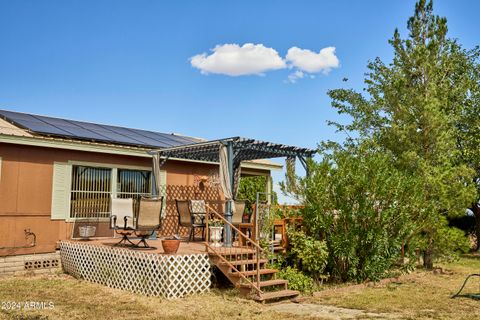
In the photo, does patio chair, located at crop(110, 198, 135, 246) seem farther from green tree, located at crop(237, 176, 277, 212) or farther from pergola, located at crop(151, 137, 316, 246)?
green tree, located at crop(237, 176, 277, 212)

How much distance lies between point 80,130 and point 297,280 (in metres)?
7.44

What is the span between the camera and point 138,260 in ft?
29.4

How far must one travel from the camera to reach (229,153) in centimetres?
Answer: 1002

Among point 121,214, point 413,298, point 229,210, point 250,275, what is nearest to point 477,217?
point 413,298

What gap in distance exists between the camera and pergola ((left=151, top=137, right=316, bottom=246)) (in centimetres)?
998

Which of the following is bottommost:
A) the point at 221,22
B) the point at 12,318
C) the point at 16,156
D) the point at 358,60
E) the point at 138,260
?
the point at 12,318

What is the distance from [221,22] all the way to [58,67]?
648cm

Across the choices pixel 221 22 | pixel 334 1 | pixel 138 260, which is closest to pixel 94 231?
pixel 138 260

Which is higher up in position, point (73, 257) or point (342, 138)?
point (342, 138)

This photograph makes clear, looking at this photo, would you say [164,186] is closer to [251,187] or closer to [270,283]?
[270,283]

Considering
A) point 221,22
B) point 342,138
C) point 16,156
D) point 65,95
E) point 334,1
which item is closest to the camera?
point 16,156

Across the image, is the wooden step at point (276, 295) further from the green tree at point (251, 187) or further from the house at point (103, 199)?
the green tree at point (251, 187)

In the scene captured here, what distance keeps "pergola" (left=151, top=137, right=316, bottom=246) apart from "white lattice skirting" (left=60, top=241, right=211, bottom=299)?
1119 mm

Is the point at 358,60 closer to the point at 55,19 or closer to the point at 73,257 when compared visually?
the point at 55,19
